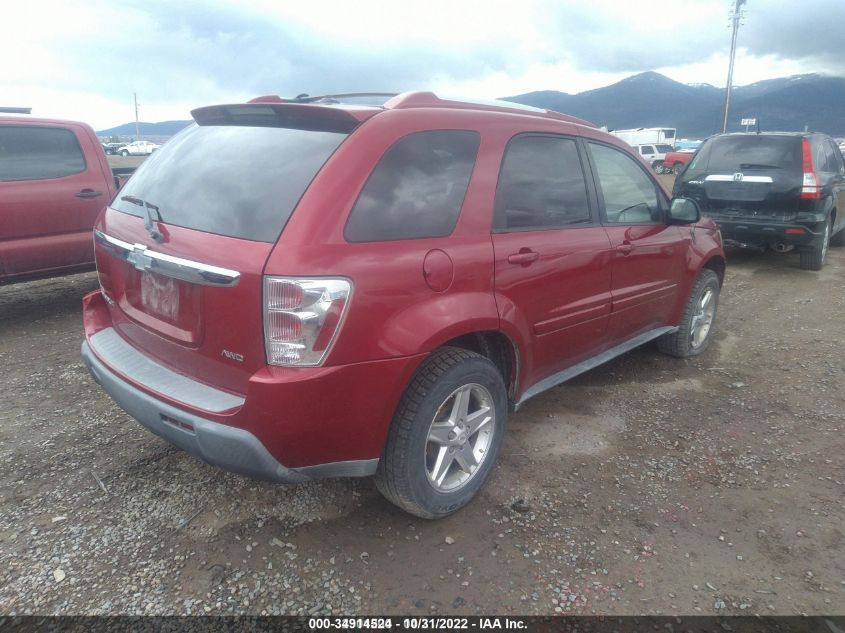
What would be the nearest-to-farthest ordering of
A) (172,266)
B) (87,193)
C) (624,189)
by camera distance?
(172,266)
(624,189)
(87,193)

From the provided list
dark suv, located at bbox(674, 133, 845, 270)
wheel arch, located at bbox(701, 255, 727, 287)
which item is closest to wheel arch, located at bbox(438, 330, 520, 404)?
wheel arch, located at bbox(701, 255, 727, 287)

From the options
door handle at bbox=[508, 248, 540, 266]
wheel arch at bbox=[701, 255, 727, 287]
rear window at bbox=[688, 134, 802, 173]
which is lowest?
wheel arch at bbox=[701, 255, 727, 287]

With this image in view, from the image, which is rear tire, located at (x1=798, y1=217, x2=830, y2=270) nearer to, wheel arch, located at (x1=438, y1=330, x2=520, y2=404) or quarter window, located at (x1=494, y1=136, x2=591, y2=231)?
quarter window, located at (x1=494, y1=136, x2=591, y2=231)

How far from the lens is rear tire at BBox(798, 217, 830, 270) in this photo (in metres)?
7.44

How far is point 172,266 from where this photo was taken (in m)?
2.21

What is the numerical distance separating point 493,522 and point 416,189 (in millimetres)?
1492

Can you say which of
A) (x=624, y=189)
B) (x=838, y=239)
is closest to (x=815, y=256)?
(x=838, y=239)

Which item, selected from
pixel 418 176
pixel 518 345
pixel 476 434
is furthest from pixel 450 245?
pixel 476 434

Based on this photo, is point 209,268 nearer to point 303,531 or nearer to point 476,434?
point 303,531

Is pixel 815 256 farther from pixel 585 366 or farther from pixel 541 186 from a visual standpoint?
pixel 541 186

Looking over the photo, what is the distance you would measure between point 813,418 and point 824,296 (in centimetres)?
364

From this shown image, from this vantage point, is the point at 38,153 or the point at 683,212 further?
the point at 38,153

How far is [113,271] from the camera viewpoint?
2.69 metres

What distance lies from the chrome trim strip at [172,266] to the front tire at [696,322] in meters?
3.47
